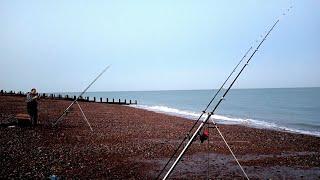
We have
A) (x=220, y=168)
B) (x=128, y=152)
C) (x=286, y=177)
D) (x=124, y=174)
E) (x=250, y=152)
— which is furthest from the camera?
(x=250, y=152)

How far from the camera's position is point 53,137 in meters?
18.4

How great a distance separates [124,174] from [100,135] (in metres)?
9.12

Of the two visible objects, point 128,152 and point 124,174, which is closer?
point 124,174

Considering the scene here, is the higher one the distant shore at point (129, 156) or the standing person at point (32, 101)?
the standing person at point (32, 101)

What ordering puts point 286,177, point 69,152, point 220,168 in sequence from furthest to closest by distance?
point 69,152, point 220,168, point 286,177

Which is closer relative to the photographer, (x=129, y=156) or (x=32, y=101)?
(x=129, y=156)

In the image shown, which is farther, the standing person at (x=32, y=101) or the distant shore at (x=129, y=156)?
the standing person at (x=32, y=101)

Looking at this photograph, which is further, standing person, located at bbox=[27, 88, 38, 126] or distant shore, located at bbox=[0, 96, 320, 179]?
standing person, located at bbox=[27, 88, 38, 126]

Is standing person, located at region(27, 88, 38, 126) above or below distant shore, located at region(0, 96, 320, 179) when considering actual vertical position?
above

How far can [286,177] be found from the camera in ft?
41.3

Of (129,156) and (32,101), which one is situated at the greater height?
(32,101)

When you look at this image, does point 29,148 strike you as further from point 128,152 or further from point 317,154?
point 317,154

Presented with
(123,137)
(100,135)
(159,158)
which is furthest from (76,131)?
(159,158)

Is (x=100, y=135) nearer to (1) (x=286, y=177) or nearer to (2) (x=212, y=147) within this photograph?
(2) (x=212, y=147)
